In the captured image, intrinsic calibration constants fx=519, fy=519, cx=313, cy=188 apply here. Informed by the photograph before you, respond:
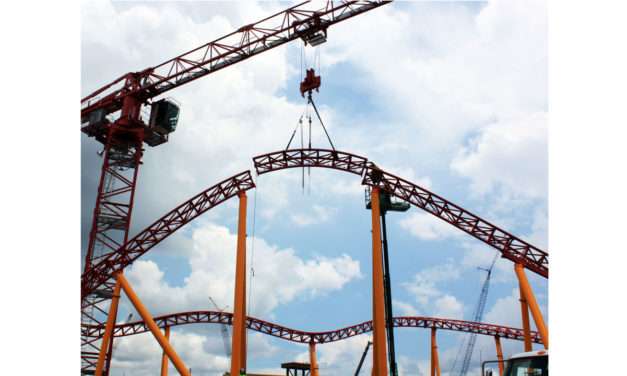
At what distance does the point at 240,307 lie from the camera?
26.8 meters

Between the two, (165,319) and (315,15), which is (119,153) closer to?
(165,319)

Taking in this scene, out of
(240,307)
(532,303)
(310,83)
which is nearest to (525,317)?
(532,303)

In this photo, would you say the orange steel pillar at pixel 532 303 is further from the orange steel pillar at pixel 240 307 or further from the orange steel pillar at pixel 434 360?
the orange steel pillar at pixel 434 360

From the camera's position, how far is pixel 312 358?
5175 cm

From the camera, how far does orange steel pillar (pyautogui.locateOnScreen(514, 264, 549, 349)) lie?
2517 cm

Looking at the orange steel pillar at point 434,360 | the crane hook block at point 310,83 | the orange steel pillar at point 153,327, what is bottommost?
the orange steel pillar at point 434,360

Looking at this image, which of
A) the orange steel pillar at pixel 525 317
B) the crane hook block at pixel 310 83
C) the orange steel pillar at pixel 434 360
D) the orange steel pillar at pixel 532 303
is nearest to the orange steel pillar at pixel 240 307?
the crane hook block at pixel 310 83

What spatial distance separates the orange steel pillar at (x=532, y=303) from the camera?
82.6 feet

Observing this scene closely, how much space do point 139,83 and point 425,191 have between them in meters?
28.6

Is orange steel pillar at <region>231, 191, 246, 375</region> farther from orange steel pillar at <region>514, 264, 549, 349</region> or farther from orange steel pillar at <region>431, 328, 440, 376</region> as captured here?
orange steel pillar at <region>431, 328, 440, 376</region>

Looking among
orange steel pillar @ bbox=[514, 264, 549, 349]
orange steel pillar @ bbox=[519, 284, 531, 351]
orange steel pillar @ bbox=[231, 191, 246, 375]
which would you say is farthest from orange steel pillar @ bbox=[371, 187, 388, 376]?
orange steel pillar @ bbox=[519, 284, 531, 351]

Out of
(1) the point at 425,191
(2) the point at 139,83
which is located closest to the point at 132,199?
(2) the point at 139,83

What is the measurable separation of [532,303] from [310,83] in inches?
707

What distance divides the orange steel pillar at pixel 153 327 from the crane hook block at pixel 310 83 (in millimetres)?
15567
